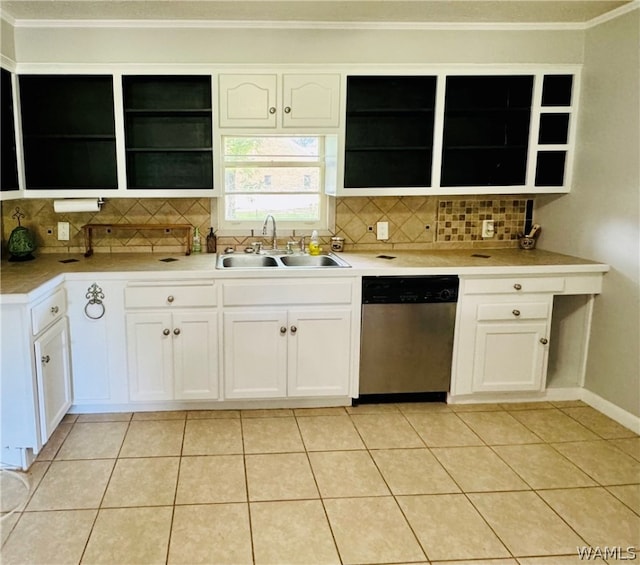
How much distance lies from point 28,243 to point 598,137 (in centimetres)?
351

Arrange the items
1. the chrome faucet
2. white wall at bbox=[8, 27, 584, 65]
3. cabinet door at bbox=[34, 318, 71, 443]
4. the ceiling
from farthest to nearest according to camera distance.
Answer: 1. the chrome faucet
2. white wall at bbox=[8, 27, 584, 65]
3. the ceiling
4. cabinet door at bbox=[34, 318, 71, 443]

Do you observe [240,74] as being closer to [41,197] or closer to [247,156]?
[247,156]

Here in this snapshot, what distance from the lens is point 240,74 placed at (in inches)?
126

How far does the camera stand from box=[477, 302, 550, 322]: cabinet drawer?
327 centimetres

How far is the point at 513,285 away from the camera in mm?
3254

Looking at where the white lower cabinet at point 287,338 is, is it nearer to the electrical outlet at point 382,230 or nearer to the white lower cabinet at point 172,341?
the white lower cabinet at point 172,341

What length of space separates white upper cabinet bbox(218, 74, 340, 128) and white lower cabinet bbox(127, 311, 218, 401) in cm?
119

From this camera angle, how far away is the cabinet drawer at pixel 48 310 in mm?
2566

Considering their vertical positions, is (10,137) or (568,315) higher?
(10,137)

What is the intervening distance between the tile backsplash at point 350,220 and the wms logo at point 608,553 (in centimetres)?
218

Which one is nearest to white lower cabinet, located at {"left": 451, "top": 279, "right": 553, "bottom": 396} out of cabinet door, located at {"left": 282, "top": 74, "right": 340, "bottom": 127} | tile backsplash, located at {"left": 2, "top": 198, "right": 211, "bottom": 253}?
cabinet door, located at {"left": 282, "top": 74, "right": 340, "bottom": 127}

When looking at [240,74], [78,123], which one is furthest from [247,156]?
[78,123]

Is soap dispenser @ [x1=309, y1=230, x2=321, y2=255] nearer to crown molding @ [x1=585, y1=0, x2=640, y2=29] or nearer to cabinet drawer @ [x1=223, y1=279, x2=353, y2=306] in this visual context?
cabinet drawer @ [x1=223, y1=279, x2=353, y2=306]

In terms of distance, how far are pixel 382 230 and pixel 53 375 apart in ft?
7.28
